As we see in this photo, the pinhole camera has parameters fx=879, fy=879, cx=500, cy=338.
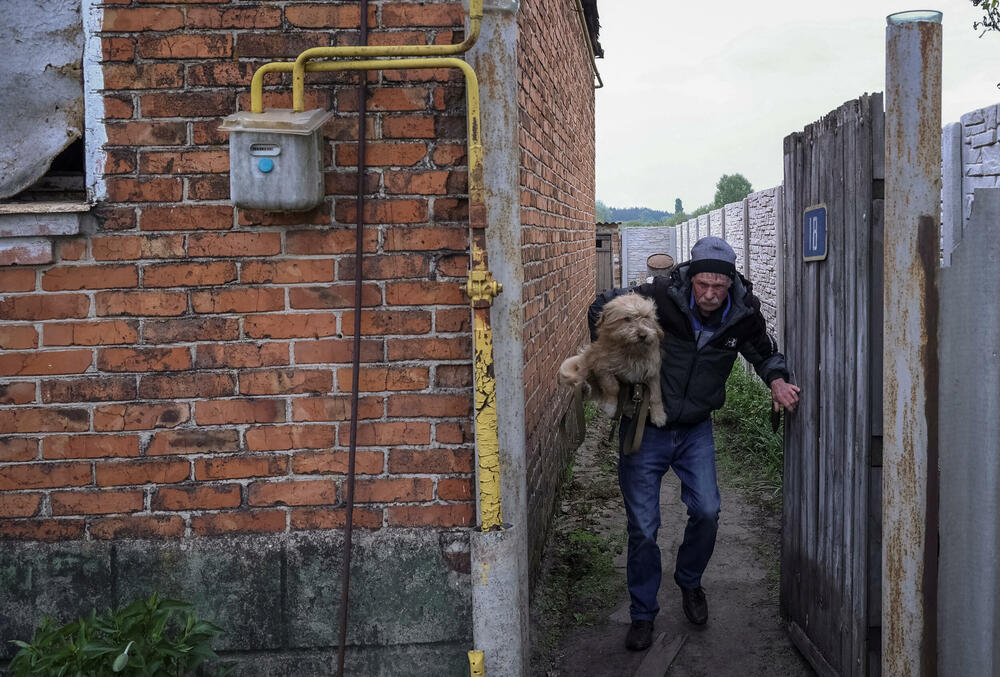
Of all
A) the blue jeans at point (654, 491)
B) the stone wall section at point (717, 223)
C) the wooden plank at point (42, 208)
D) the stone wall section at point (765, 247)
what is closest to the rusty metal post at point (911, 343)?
the blue jeans at point (654, 491)

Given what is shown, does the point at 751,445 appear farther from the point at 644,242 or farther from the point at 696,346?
the point at 644,242

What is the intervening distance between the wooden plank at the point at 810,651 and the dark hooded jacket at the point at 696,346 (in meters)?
1.09

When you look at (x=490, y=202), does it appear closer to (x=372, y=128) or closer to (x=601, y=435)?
(x=372, y=128)

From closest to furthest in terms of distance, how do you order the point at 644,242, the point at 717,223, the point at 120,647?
the point at 120,647 → the point at 717,223 → the point at 644,242

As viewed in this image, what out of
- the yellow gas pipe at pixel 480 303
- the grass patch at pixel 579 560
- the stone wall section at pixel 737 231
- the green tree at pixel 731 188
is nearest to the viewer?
the yellow gas pipe at pixel 480 303

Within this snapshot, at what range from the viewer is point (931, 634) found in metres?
3.04

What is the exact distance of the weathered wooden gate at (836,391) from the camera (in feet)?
10.7

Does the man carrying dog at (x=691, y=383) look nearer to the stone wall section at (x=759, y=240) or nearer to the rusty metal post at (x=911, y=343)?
the rusty metal post at (x=911, y=343)

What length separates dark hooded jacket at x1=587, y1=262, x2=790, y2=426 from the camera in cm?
421

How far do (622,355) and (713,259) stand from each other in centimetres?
61

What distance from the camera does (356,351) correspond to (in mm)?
3170

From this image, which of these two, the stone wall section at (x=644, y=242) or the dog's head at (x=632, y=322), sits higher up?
the stone wall section at (x=644, y=242)

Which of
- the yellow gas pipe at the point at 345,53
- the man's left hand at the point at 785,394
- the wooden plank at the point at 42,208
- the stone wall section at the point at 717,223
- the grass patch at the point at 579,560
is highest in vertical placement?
the stone wall section at the point at 717,223

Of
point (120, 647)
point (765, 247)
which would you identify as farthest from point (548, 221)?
point (765, 247)
